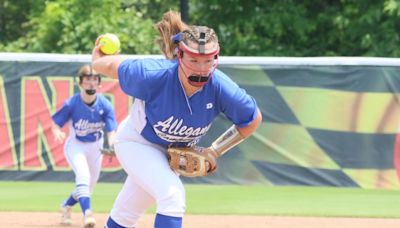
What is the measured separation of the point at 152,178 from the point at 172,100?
0.48 meters

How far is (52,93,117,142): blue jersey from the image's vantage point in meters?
9.54

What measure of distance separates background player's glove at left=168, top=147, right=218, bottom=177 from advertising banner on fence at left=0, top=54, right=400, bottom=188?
26.5 ft

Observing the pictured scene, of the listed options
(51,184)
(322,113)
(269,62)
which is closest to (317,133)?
(322,113)

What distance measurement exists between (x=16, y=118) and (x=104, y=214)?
4.85 metres

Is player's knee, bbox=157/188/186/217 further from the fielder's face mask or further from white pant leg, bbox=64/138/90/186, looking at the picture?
white pant leg, bbox=64/138/90/186

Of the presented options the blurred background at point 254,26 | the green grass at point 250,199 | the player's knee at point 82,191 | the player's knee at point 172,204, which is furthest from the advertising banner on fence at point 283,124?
the player's knee at point 172,204

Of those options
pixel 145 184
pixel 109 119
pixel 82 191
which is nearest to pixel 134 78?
pixel 145 184

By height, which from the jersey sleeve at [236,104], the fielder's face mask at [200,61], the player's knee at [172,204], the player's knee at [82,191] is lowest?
the player's knee at [82,191]

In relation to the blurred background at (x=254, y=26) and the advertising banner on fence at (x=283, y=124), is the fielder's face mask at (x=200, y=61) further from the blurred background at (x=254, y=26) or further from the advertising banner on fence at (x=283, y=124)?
the blurred background at (x=254, y=26)

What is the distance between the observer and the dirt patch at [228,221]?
904 centimetres

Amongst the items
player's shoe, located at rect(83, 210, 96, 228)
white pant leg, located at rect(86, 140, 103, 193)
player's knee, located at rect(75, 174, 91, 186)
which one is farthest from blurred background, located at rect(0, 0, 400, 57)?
player's shoe, located at rect(83, 210, 96, 228)

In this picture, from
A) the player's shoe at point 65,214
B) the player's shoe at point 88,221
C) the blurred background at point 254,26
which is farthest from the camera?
the blurred background at point 254,26

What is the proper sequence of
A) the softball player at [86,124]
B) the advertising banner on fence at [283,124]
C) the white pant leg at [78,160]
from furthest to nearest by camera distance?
1. the advertising banner on fence at [283,124]
2. the softball player at [86,124]
3. the white pant leg at [78,160]

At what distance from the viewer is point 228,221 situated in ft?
31.0
